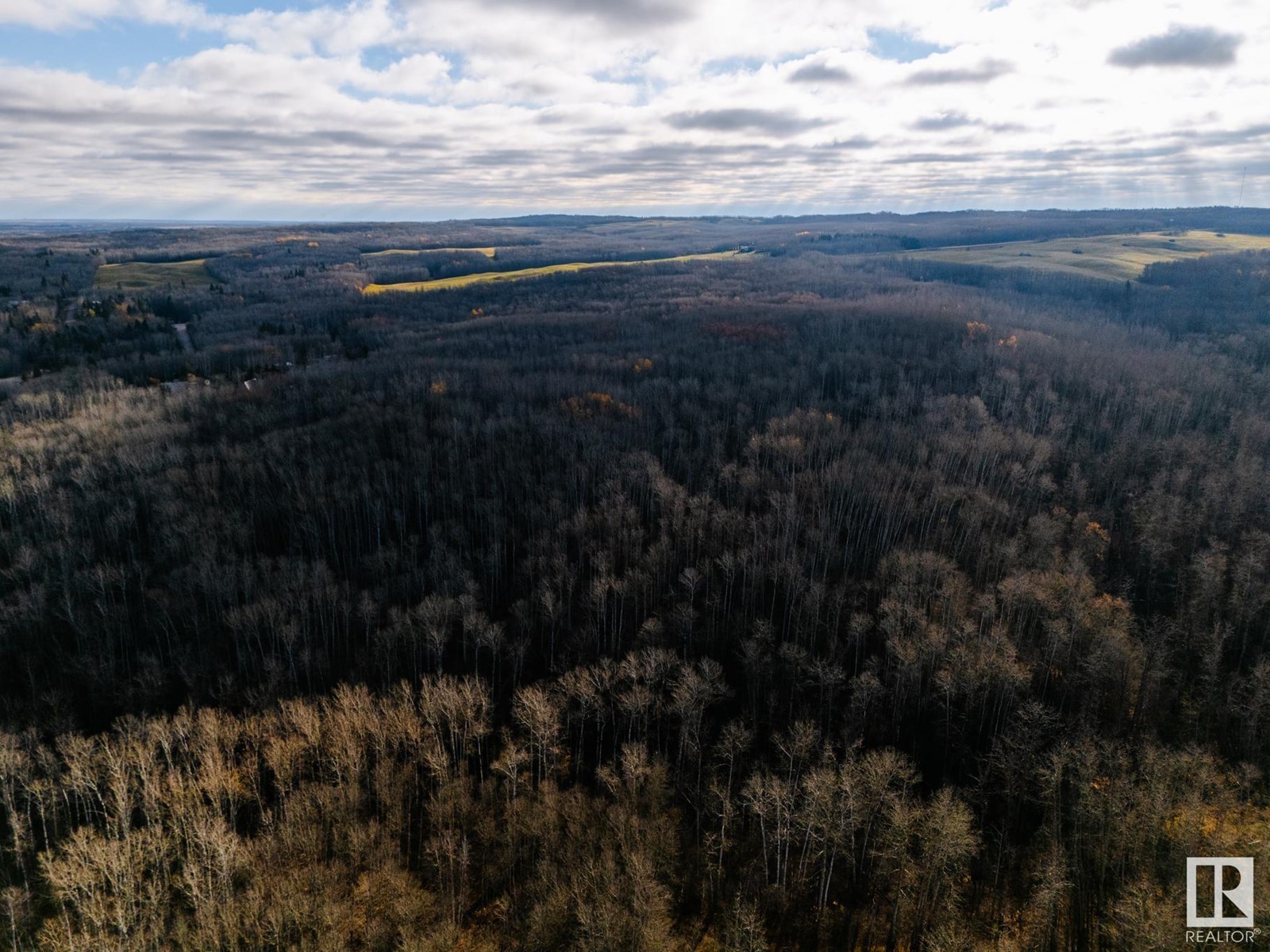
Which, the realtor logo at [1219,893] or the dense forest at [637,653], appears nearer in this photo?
the realtor logo at [1219,893]

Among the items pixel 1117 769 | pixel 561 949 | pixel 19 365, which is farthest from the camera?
pixel 19 365

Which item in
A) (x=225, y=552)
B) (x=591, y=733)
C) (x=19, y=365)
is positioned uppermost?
(x=19, y=365)

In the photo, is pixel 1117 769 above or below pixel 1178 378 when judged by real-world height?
below

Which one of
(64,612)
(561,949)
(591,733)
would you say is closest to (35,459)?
(64,612)

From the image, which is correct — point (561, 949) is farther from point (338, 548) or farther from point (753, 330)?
point (753, 330)

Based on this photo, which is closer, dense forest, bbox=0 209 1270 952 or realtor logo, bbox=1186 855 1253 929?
realtor logo, bbox=1186 855 1253 929
